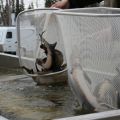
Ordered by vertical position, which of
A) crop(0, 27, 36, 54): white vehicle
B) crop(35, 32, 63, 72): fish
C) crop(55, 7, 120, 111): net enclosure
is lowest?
crop(0, 27, 36, 54): white vehicle

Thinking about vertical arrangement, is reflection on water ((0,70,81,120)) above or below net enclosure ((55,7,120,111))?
below

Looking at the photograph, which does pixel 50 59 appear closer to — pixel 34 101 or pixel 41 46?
pixel 41 46

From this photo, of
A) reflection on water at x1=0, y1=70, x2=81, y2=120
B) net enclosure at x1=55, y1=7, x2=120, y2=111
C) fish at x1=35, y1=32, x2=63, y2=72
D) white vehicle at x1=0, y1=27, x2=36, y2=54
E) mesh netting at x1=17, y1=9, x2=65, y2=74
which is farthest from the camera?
white vehicle at x1=0, y1=27, x2=36, y2=54

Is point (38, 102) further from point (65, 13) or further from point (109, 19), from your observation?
point (109, 19)

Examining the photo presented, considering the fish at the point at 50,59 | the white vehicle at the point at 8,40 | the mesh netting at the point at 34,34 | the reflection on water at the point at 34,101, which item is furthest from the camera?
the white vehicle at the point at 8,40

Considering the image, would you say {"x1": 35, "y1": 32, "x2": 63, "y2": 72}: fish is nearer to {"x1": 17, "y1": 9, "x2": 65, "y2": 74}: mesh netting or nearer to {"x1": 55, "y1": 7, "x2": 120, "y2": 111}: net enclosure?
{"x1": 17, "y1": 9, "x2": 65, "y2": 74}: mesh netting

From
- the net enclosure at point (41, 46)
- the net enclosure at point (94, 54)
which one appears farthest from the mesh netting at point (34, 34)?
the net enclosure at point (94, 54)

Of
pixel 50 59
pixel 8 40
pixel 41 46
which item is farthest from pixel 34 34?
pixel 8 40

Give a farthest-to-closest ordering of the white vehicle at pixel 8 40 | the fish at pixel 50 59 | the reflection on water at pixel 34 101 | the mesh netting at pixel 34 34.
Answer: the white vehicle at pixel 8 40
the mesh netting at pixel 34 34
the fish at pixel 50 59
the reflection on water at pixel 34 101

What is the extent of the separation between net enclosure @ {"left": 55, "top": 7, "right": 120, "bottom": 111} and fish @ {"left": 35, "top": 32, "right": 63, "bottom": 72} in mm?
2079

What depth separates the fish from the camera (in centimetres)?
812

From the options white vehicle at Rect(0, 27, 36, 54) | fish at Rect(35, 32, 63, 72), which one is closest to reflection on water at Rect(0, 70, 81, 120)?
fish at Rect(35, 32, 63, 72)

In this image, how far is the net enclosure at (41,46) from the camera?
26.9 feet

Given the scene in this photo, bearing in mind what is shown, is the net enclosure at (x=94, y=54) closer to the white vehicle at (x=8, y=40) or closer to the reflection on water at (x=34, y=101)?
the reflection on water at (x=34, y=101)
